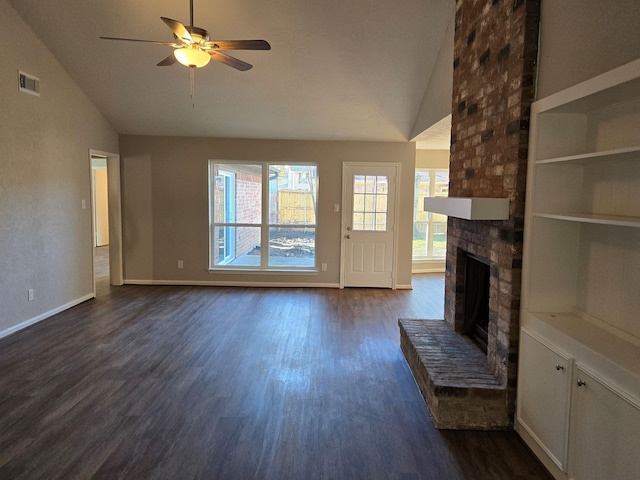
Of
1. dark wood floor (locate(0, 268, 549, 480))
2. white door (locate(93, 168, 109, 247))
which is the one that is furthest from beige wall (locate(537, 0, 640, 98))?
white door (locate(93, 168, 109, 247))

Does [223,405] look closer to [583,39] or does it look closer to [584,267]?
[584,267]

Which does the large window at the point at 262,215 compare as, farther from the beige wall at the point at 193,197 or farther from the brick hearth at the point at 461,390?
the brick hearth at the point at 461,390

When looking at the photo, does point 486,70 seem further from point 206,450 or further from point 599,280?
point 206,450

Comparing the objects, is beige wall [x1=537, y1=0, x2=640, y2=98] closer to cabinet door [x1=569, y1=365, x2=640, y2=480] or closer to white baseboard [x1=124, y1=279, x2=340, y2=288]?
cabinet door [x1=569, y1=365, x2=640, y2=480]

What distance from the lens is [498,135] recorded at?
273 cm

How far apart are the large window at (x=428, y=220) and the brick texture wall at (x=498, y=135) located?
4.64 m

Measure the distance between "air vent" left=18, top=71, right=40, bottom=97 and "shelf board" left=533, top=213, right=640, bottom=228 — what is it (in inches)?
195

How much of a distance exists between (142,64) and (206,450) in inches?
172

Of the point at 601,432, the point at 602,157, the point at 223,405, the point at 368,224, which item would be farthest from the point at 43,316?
the point at 602,157

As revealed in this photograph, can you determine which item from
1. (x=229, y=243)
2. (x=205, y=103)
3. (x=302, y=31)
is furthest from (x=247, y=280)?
(x=302, y=31)

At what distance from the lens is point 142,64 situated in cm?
485

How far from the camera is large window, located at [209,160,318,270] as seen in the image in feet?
21.8

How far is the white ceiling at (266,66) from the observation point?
407 cm

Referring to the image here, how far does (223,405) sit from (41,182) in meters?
3.53
